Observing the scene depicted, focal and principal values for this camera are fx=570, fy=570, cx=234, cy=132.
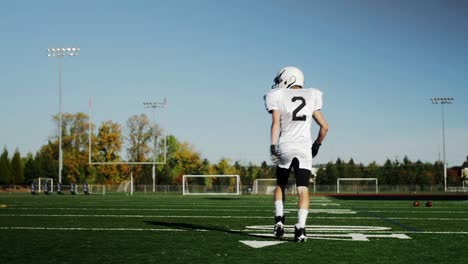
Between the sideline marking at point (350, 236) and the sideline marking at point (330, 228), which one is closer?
the sideline marking at point (350, 236)

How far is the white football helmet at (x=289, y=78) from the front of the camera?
5.37 metres

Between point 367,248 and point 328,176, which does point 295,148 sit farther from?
point 328,176

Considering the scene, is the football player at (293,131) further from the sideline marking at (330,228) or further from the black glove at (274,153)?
the sideline marking at (330,228)

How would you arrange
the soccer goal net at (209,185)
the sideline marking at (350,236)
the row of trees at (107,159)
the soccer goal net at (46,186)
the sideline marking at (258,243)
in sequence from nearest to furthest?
the sideline marking at (258,243) < the sideline marking at (350,236) < the soccer goal net at (46,186) < the soccer goal net at (209,185) < the row of trees at (107,159)

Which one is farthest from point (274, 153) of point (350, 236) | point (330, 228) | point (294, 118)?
point (330, 228)

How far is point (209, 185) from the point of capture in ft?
176

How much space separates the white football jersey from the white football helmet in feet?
0.30

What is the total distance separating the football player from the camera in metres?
5.17

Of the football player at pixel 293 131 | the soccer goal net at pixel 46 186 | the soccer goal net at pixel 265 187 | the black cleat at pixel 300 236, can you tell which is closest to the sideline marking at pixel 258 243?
the black cleat at pixel 300 236

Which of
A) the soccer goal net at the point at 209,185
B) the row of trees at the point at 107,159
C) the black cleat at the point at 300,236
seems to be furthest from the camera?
the row of trees at the point at 107,159

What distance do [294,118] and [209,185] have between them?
48800 millimetres

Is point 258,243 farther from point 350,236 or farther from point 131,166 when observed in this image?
point 131,166

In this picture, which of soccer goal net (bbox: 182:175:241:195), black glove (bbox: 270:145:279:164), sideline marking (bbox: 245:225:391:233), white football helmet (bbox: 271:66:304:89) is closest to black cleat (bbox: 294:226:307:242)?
black glove (bbox: 270:145:279:164)

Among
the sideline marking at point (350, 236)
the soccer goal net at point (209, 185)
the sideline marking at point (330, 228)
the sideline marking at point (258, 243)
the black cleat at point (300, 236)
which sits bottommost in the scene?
the soccer goal net at point (209, 185)
